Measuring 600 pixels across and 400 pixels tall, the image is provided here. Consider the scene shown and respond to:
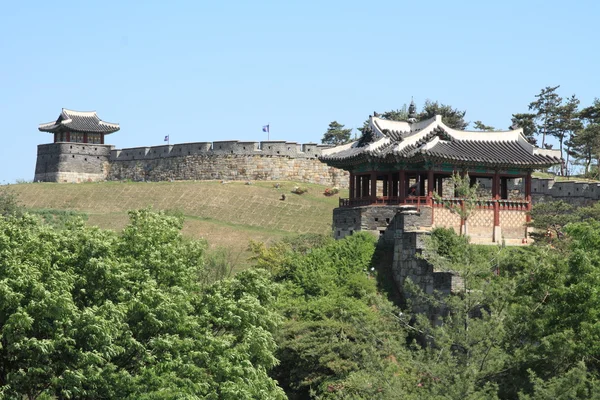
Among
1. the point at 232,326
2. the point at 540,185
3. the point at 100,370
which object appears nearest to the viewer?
the point at 100,370

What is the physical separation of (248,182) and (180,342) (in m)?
44.4

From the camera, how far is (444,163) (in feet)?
111

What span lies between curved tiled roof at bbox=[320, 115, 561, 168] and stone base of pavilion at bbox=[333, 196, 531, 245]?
4.40 ft

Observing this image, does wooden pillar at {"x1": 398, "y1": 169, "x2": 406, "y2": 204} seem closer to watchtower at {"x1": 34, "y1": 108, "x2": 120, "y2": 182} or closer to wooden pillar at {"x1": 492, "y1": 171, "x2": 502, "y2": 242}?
wooden pillar at {"x1": 492, "y1": 171, "x2": 502, "y2": 242}

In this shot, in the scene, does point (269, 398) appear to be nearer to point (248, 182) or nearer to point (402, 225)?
point (402, 225)

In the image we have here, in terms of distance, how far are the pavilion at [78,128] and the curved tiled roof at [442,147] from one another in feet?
142

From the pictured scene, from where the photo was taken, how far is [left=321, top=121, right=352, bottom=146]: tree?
85.7 meters

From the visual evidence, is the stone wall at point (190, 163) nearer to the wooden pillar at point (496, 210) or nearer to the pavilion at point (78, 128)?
the pavilion at point (78, 128)

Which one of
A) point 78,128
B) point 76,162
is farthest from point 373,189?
point 78,128

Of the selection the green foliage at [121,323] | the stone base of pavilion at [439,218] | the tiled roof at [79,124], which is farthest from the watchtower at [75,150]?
the green foliage at [121,323]

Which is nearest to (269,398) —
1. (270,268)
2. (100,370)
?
(100,370)

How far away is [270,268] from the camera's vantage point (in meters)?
36.4

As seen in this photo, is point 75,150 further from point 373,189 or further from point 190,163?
point 373,189

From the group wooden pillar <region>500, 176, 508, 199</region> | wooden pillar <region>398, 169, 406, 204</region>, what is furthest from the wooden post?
wooden pillar <region>500, 176, 508, 199</region>
